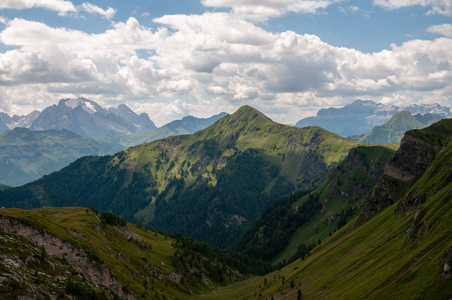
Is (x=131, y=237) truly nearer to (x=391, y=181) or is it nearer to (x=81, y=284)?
(x=81, y=284)

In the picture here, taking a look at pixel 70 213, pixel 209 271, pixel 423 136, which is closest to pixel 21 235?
pixel 70 213

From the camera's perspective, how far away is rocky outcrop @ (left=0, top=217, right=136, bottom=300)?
74.6 m

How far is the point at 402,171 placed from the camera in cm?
18100

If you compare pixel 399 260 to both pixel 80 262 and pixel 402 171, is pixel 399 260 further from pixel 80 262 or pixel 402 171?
pixel 402 171

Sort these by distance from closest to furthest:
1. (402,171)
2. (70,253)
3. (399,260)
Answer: (399,260) → (70,253) → (402,171)

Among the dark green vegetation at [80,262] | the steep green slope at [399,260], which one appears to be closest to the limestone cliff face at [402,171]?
the steep green slope at [399,260]

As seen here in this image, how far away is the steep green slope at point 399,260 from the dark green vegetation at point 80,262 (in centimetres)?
3202

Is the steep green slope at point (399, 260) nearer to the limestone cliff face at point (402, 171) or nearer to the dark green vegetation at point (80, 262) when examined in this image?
the dark green vegetation at point (80, 262)

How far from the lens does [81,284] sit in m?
66.3

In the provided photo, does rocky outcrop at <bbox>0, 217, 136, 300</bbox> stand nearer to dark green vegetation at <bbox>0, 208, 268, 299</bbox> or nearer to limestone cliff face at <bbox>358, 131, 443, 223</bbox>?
dark green vegetation at <bbox>0, 208, 268, 299</bbox>

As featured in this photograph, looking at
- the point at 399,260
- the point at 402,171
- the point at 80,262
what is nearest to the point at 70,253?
the point at 80,262

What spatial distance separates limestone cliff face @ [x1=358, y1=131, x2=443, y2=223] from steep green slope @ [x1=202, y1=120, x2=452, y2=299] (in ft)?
113

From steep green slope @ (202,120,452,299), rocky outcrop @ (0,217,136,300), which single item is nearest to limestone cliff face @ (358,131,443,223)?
steep green slope @ (202,120,452,299)

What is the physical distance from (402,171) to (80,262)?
16507 cm
